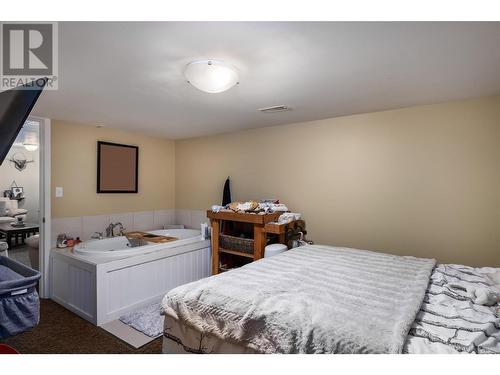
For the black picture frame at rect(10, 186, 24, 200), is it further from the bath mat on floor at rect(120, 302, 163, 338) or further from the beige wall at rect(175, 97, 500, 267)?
the beige wall at rect(175, 97, 500, 267)

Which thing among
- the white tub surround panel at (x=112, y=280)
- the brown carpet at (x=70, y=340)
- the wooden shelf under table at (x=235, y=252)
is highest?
the wooden shelf under table at (x=235, y=252)

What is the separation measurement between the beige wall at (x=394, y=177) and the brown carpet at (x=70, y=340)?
7.18ft

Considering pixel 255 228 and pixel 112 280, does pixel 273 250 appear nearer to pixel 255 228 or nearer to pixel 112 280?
pixel 255 228

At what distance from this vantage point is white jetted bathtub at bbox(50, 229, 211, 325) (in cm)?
259

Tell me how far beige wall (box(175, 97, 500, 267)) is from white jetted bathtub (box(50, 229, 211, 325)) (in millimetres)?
1270

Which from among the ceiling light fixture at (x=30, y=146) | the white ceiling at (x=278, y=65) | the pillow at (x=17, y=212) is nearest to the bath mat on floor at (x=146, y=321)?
the white ceiling at (x=278, y=65)

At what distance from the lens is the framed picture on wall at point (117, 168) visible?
3627 mm

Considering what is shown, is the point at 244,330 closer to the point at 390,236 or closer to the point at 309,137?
the point at 390,236

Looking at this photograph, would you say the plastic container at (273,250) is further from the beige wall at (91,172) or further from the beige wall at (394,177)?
the beige wall at (91,172)

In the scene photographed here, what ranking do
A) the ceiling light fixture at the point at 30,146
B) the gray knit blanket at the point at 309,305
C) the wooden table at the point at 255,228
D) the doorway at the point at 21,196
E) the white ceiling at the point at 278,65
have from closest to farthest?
the gray knit blanket at the point at 309,305
the white ceiling at the point at 278,65
the wooden table at the point at 255,228
the doorway at the point at 21,196
the ceiling light fixture at the point at 30,146

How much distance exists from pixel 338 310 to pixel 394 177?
1872 millimetres

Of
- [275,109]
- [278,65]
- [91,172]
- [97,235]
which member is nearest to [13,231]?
[97,235]
